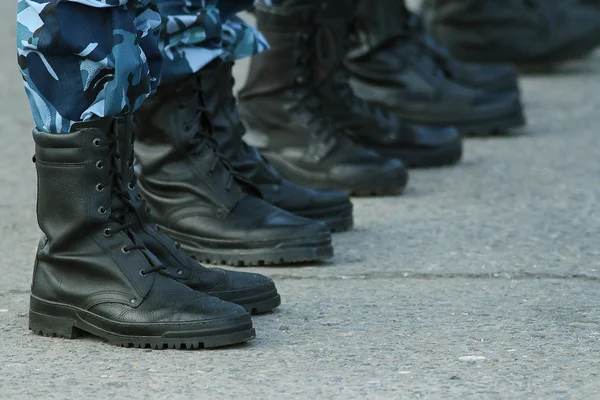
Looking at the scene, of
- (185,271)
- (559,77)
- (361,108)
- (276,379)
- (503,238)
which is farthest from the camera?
(559,77)

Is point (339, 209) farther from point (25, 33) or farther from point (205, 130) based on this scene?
point (25, 33)

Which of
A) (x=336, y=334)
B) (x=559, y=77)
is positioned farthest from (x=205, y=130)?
(x=559, y=77)

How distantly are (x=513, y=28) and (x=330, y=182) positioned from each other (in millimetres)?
2155

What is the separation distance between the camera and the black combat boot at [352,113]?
2965mm

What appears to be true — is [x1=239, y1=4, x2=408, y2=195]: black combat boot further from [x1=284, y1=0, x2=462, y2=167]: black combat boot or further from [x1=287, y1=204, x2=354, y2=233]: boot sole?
[x1=287, y1=204, x2=354, y2=233]: boot sole

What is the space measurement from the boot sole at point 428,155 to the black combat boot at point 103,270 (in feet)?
5.23

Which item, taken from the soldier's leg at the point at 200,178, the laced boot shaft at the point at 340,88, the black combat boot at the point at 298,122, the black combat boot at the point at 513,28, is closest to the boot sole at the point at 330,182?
the black combat boot at the point at 298,122

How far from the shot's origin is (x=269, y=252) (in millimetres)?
2350

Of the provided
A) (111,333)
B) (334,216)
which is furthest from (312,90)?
(111,333)

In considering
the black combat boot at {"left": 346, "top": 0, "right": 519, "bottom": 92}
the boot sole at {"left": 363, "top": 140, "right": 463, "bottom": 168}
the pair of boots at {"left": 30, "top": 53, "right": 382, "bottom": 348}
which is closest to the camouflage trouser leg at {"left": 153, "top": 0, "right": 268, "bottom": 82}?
the pair of boots at {"left": 30, "top": 53, "right": 382, "bottom": 348}

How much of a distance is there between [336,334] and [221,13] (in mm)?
852

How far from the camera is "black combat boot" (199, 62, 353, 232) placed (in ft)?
7.91

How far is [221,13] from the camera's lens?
96.9 inches

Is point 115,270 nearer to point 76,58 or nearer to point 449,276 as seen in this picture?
point 76,58
